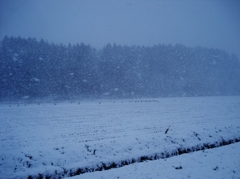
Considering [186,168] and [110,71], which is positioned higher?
[110,71]

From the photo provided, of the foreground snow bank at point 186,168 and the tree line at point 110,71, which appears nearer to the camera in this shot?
the foreground snow bank at point 186,168

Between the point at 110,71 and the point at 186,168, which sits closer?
the point at 186,168

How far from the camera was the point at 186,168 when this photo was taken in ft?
38.1

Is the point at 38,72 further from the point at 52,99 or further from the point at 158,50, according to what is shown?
the point at 158,50

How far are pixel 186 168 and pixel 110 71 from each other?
85.7 meters

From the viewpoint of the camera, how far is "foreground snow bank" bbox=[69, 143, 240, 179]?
10.6m

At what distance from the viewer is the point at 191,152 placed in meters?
14.4

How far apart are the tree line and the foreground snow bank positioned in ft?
234

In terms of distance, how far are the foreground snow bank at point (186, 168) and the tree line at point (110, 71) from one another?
71.3 meters

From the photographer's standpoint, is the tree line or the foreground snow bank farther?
the tree line

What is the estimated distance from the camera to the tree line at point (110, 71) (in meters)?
76.9

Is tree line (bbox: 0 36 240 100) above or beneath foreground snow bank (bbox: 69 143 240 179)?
above

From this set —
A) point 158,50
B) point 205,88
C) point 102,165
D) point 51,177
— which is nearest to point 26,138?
point 51,177

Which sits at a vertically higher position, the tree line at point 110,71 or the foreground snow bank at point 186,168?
Result: the tree line at point 110,71
